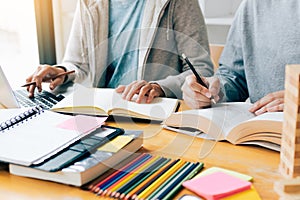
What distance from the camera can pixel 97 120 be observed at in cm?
100

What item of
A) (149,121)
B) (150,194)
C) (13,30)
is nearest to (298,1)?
(149,121)

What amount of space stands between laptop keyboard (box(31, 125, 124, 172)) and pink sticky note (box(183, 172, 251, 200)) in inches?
7.8

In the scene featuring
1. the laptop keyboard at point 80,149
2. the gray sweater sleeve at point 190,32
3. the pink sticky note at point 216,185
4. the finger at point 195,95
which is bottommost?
the pink sticky note at point 216,185

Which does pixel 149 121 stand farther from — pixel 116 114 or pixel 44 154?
pixel 44 154

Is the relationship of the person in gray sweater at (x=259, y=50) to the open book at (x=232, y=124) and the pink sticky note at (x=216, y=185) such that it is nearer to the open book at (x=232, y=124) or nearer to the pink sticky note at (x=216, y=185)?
the open book at (x=232, y=124)

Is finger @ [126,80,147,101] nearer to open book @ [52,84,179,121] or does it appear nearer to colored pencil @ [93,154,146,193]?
open book @ [52,84,179,121]

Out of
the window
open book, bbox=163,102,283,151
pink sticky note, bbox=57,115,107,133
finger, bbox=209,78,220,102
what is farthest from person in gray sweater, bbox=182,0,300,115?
the window

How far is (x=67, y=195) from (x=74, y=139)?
0.51 feet

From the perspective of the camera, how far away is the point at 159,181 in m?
0.80

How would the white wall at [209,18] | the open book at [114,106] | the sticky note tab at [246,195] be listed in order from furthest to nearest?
the white wall at [209,18]
the open book at [114,106]
the sticky note tab at [246,195]

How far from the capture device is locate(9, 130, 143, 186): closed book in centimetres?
79

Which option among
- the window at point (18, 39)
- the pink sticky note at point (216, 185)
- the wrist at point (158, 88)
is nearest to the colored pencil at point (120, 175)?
the pink sticky note at point (216, 185)

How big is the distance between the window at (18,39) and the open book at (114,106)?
80cm

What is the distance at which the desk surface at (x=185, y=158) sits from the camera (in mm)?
785
